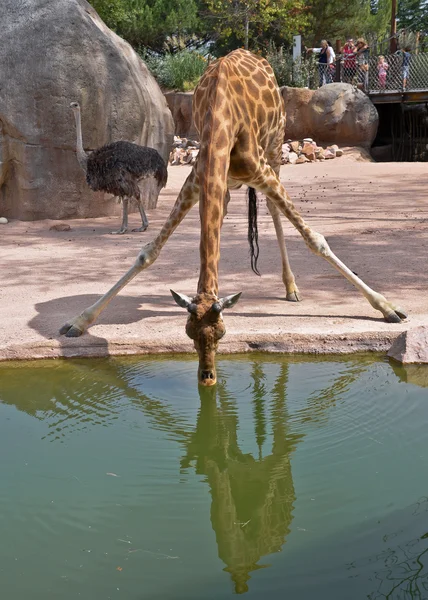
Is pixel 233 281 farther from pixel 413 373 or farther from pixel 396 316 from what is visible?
pixel 413 373

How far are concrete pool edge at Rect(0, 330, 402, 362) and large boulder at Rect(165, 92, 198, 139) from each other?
20127 millimetres

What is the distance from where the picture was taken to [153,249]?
6.00 m

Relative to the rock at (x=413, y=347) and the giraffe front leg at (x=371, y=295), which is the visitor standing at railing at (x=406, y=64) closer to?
the giraffe front leg at (x=371, y=295)

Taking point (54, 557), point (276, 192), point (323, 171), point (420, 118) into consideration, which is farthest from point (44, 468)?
point (420, 118)

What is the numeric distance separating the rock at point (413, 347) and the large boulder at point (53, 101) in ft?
25.8

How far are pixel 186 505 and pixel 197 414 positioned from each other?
1004mm

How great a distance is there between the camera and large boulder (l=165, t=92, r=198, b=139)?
25.2m

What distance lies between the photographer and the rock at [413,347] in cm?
523

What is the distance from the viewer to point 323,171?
1731 centimetres

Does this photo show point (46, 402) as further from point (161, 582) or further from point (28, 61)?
point (28, 61)

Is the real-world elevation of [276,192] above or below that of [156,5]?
below

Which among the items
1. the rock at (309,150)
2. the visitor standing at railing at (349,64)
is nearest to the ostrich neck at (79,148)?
the rock at (309,150)

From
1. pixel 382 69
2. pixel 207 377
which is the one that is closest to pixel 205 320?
pixel 207 377

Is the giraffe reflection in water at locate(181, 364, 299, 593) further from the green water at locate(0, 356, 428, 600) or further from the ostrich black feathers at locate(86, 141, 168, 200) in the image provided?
the ostrich black feathers at locate(86, 141, 168, 200)
